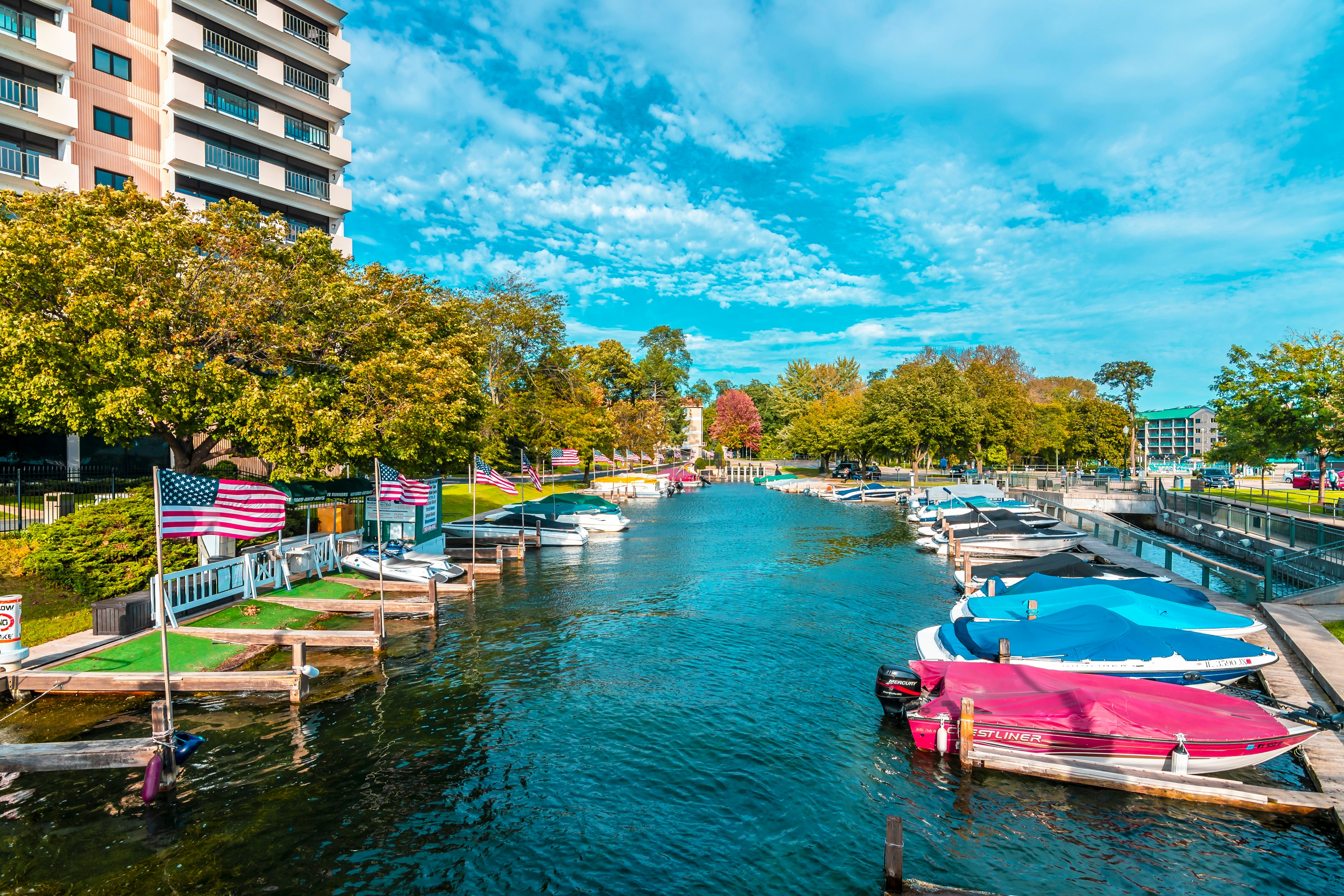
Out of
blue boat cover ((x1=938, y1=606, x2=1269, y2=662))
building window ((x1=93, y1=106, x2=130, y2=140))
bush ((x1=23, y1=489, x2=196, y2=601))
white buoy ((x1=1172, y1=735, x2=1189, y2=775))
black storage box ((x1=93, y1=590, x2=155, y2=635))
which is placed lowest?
white buoy ((x1=1172, y1=735, x2=1189, y2=775))

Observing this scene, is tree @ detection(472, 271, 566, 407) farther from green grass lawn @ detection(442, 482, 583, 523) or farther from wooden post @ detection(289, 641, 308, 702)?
wooden post @ detection(289, 641, 308, 702)

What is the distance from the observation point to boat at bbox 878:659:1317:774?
1188 centimetres

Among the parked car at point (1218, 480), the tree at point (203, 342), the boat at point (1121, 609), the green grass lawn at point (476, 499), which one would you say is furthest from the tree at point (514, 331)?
the parked car at point (1218, 480)

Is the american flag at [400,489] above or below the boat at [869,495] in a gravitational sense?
above

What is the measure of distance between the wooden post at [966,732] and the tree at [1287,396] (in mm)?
39881

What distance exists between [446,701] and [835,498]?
60.6 metres

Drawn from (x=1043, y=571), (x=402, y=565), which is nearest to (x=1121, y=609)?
(x=1043, y=571)

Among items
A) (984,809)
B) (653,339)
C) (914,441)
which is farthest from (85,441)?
(653,339)

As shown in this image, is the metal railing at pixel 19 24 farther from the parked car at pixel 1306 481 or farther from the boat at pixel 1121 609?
the parked car at pixel 1306 481

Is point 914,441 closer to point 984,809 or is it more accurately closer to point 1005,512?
point 1005,512

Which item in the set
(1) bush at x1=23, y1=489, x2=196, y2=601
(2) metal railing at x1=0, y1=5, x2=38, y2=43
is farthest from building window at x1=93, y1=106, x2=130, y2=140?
(1) bush at x1=23, y1=489, x2=196, y2=601

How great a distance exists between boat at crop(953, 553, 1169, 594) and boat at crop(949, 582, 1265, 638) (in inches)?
119

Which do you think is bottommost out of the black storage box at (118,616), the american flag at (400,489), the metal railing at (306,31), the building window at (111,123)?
the black storage box at (118,616)

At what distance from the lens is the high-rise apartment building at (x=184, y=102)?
34594 millimetres
